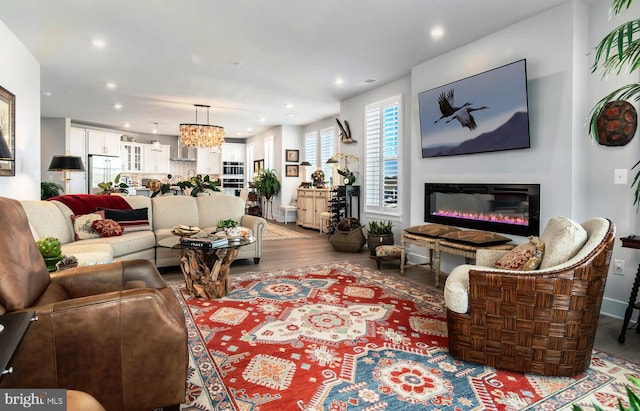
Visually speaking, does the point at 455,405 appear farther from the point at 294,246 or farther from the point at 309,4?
the point at 294,246

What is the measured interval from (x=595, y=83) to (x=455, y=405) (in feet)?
9.97

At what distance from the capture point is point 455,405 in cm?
188

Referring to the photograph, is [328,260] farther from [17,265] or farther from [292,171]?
[292,171]

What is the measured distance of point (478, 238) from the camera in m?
3.71

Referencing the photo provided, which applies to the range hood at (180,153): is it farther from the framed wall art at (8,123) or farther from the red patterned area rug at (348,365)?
the red patterned area rug at (348,365)

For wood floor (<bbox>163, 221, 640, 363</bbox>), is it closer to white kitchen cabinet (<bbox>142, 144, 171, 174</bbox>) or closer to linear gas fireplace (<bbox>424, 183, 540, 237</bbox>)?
linear gas fireplace (<bbox>424, 183, 540, 237</bbox>)

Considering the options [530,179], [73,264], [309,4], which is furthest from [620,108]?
[73,264]

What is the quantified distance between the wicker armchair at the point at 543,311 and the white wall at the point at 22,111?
468 cm

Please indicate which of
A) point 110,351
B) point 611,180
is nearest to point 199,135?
point 110,351

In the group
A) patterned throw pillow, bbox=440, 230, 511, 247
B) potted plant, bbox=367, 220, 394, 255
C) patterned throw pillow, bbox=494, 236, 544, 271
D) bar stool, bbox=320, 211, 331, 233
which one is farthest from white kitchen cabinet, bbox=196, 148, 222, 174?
patterned throw pillow, bbox=494, 236, 544, 271

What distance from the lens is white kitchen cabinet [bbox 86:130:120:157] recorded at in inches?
392

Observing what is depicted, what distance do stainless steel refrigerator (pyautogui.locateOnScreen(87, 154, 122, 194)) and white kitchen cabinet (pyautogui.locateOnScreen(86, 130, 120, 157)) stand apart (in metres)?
0.15

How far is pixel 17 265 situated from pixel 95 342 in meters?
0.47

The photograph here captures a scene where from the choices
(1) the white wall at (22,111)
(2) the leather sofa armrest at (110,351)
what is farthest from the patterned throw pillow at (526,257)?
(1) the white wall at (22,111)
